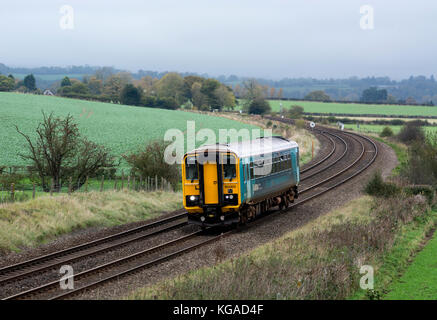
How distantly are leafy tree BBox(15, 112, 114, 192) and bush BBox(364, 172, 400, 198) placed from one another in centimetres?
1400

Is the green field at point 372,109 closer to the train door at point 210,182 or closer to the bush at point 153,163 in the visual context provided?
the bush at point 153,163

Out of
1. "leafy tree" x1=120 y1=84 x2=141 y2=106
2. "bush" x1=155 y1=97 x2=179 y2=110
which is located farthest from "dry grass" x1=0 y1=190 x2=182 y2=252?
"bush" x1=155 y1=97 x2=179 y2=110

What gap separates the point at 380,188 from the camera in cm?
2936

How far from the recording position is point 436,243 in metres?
20.7

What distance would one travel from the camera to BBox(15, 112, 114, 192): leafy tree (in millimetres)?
27859

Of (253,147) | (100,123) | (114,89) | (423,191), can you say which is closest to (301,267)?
(253,147)

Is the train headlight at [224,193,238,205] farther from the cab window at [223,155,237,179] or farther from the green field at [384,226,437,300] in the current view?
the green field at [384,226,437,300]

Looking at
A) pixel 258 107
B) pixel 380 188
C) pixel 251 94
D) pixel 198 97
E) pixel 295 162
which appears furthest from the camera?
pixel 251 94

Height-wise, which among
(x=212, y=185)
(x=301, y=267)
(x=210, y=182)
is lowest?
(x=301, y=267)

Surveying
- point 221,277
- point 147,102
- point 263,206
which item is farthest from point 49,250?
point 147,102

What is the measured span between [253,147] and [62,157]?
1093cm

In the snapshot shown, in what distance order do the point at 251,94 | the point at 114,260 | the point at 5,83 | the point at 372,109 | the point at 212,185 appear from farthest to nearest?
the point at 372,109, the point at 251,94, the point at 5,83, the point at 212,185, the point at 114,260

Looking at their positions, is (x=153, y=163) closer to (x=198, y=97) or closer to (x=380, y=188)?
(x=380, y=188)

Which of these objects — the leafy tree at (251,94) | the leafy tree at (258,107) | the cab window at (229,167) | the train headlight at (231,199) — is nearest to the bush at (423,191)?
the train headlight at (231,199)
